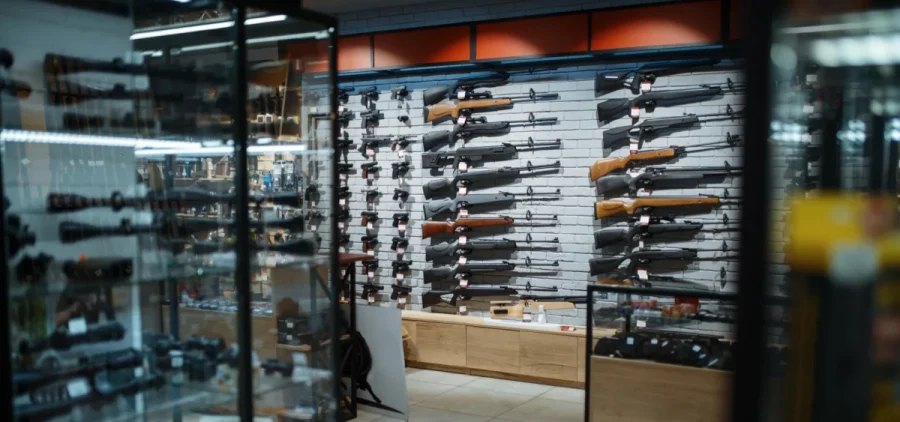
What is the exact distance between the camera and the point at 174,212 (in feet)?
9.58

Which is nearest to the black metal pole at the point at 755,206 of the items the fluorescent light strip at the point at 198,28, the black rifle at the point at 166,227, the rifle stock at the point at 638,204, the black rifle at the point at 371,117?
the fluorescent light strip at the point at 198,28

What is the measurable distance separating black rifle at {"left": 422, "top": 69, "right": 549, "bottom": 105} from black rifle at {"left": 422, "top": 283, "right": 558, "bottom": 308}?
1859mm

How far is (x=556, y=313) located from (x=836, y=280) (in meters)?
5.75

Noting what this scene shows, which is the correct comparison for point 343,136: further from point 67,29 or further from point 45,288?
point 45,288

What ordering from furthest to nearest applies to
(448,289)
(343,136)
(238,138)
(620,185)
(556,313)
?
(343,136) → (448,289) → (556,313) → (620,185) → (238,138)

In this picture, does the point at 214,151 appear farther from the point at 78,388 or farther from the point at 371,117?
the point at 371,117

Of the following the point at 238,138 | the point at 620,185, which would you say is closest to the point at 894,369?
the point at 238,138

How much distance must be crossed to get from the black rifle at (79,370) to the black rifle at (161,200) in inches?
21.6

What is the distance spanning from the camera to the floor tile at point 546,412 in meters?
5.30

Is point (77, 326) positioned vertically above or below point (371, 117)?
below

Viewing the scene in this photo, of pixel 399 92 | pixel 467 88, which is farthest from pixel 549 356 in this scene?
pixel 399 92

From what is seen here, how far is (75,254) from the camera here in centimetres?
254

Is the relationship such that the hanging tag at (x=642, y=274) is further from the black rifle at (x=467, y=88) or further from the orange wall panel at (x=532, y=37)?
the black rifle at (x=467, y=88)

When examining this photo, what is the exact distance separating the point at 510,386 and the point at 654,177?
220 centimetres
